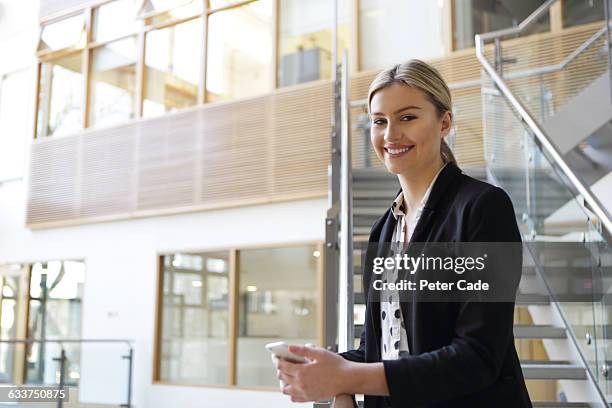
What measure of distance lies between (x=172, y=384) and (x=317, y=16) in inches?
194

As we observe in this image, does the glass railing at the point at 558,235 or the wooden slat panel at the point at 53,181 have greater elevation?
the wooden slat panel at the point at 53,181

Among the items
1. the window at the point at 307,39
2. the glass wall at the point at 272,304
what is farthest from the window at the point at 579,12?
the glass wall at the point at 272,304

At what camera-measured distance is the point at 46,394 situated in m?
6.82

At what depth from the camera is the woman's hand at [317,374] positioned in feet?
3.25

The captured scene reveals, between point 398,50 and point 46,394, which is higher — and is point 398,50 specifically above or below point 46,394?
above

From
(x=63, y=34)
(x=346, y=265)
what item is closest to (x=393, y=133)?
(x=346, y=265)

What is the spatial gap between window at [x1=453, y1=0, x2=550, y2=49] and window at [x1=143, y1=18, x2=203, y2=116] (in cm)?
357

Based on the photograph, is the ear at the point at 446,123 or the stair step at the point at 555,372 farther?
the stair step at the point at 555,372

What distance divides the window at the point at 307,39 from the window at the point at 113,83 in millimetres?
2617

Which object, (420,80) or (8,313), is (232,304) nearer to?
(8,313)

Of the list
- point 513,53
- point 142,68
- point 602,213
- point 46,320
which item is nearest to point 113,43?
point 142,68

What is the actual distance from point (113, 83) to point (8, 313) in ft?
12.6

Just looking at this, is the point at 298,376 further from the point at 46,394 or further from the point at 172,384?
the point at 172,384

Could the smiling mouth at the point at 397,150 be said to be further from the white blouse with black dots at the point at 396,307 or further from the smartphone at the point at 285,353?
the smartphone at the point at 285,353
